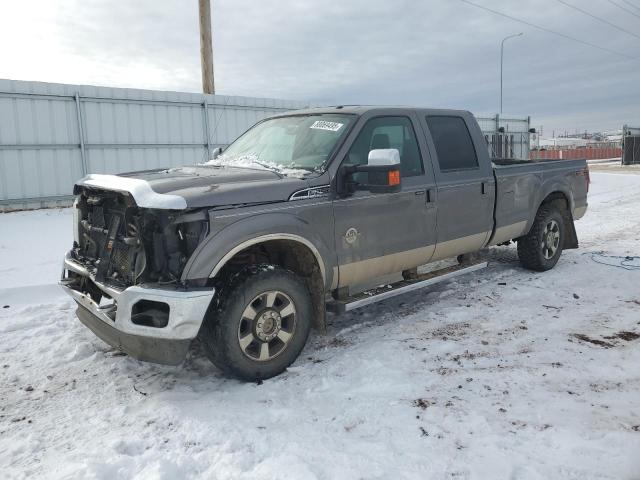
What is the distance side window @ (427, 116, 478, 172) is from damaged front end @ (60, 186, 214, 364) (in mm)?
2656

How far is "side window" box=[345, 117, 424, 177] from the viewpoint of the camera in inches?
175

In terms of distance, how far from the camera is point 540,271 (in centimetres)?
666

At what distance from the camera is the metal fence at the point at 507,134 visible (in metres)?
23.9

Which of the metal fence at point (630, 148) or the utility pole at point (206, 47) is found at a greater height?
the utility pole at point (206, 47)

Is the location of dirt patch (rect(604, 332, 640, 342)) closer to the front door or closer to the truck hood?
the front door

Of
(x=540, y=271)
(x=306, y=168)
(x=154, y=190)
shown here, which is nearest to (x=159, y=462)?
(x=154, y=190)

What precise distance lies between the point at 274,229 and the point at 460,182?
2.31 m

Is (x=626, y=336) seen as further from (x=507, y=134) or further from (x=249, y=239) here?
(x=507, y=134)

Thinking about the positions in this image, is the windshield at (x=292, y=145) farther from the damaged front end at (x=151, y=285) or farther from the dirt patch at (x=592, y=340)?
the dirt patch at (x=592, y=340)

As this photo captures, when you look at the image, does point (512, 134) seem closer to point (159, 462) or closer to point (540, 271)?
point (540, 271)

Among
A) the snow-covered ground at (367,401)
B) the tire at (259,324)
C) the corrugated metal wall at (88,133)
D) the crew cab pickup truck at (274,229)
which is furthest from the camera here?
the corrugated metal wall at (88,133)

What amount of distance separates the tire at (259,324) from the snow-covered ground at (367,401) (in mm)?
173

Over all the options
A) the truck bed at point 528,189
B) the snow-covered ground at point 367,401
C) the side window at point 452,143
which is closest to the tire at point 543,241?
the truck bed at point 528,189

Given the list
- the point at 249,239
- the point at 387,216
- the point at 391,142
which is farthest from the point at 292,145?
the point at 249,239
